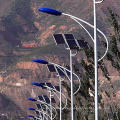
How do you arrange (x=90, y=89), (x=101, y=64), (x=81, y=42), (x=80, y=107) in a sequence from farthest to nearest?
(x=80, y=107)
(x=90, y=89)
(x=101, y=64)
(x=81, y=42)

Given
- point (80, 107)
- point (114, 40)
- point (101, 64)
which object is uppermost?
point (114, 40)

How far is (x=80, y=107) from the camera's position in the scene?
86812mm

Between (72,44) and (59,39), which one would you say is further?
(59,39)

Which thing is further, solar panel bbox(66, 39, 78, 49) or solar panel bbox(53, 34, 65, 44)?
solar panel bbox(53, 34, 65, 44)

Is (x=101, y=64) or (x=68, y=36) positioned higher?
(x=68, y=36)

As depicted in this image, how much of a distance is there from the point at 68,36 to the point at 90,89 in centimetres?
1887

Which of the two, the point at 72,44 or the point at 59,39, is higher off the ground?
the point at 72,44

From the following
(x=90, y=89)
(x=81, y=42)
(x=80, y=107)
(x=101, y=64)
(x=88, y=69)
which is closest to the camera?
(x=81, y=42)

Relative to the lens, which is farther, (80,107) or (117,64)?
(80,107)

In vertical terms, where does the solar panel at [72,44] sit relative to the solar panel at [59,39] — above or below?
above

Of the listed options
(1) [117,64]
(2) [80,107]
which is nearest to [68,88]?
(2) [80,107]

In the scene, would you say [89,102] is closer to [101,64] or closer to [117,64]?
[101,64]

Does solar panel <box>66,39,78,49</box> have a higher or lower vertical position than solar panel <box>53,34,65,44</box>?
higher

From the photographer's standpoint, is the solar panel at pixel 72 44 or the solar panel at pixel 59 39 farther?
the solar panel at pixel 59 39
